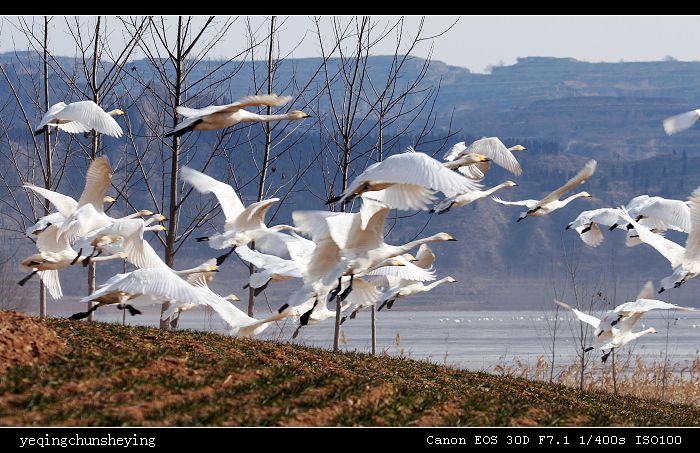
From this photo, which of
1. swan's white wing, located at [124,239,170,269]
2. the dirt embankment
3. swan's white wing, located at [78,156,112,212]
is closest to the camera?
the dirt embankment

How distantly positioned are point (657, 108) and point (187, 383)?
15769 centimetres

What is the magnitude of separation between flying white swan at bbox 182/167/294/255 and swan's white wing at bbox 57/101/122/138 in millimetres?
982

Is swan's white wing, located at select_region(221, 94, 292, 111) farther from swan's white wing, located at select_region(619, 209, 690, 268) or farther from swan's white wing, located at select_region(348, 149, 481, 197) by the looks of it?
swan's white wing, located at select_region(619, 209, 690, 268)

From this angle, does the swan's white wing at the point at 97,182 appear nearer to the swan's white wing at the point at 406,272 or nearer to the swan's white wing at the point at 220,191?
the swan's white wing at the point at 220,191

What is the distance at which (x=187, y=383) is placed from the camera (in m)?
8.86

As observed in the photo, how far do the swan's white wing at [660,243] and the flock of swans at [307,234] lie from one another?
0.02 meters

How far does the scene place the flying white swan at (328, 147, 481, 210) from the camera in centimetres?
1095

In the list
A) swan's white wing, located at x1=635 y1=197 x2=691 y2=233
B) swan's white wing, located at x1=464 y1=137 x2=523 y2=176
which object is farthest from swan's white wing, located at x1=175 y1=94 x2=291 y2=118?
swan's white wing, located at x1=635 y1=197 x2=691 y2=233

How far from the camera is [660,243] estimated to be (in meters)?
13.8

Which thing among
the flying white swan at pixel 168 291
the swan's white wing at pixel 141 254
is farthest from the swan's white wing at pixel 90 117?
the flying white swan at pixel 168 291

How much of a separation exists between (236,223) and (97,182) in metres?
1.60

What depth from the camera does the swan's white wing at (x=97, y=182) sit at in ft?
41.6
